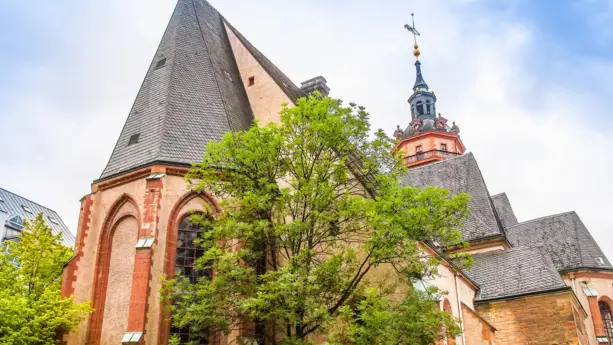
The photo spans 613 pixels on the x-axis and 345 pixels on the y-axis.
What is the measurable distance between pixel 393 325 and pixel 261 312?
2711 mm

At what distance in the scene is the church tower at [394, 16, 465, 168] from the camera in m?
49.4

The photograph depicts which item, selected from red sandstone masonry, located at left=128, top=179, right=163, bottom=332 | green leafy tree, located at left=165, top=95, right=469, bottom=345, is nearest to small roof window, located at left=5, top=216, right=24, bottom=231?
red sandstone masonry, located at left=128, top=179, right=163, bottom=332

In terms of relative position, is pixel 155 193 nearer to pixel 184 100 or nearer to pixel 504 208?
pixel 184 100

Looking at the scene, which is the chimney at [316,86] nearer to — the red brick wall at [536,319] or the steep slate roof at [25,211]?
the red brick wall at [536,319]

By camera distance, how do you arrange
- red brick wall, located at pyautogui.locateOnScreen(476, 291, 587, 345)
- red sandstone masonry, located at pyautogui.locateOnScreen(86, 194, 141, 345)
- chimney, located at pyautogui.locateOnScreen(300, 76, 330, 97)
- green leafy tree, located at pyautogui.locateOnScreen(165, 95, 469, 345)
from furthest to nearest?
chimney, located at pyautogui.locateOnScreen(300, 76, 330, 97)
red brick wall, located at pyautogui.locateOnScreen(476, 291, 587, 345)
red sandstone masonry, located at pyautogui.locateOnScreen(86, 194, 141, 345)
green leafy tree, located at pyautogui.locateOnScreen(165, 95, 469, 345)

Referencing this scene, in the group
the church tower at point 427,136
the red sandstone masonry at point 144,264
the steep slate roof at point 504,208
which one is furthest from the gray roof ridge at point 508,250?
the church tower at point 427,136

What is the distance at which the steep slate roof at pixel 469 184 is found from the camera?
92.7 feet

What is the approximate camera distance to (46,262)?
17.8m

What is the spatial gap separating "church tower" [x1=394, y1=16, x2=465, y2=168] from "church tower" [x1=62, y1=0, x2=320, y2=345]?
95.6 feet

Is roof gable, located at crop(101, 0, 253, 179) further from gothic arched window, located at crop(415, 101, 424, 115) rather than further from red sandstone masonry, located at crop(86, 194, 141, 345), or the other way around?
gothic arched window, located at crop(415, 101, 424, 115)

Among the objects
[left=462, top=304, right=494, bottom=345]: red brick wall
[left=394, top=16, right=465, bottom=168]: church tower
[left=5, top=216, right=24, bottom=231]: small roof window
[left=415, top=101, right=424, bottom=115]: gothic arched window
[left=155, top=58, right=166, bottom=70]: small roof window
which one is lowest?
[left=462, top=304, right=494, bottom=345]: red brick wall

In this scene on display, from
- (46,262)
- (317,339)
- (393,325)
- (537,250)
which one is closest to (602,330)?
(537,250)

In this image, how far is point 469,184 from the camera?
31250 mm

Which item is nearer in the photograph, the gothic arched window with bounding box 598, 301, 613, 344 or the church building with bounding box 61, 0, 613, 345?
the church building with bounding box 61, 0, 613, 345
